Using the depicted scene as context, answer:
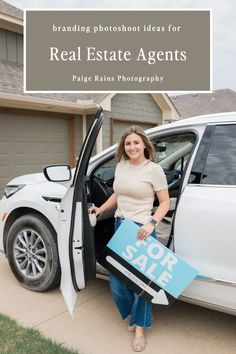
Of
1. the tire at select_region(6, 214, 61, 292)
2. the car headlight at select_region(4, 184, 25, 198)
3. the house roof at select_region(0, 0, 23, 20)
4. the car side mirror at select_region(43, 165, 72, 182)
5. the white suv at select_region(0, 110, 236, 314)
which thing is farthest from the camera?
the house roof at select_region(0, 0, 23, 20)

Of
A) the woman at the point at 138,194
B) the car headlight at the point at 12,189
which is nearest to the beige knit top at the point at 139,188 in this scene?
the woman at the point at 138,194

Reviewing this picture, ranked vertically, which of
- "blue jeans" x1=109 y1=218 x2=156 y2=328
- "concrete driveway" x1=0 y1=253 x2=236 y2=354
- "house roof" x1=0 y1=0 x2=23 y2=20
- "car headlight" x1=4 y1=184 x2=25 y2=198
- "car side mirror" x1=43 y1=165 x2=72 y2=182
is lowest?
"concrete driveway" x1=0 y1=253 x2=236 y2=354

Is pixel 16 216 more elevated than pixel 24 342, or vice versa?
pixel 16 216

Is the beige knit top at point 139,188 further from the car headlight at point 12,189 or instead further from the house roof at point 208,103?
the house roof at point 208,103

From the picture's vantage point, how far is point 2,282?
414 centimetres

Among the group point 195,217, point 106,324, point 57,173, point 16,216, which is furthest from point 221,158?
point 16,216

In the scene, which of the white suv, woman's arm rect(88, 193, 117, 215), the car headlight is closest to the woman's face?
the white suv

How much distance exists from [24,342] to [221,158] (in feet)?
6.76

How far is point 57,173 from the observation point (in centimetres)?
358

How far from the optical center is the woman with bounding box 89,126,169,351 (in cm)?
282

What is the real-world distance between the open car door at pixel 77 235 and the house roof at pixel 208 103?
2083 centimetres

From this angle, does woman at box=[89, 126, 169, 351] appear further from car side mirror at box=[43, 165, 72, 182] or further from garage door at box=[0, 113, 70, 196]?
garage door at box=[0, 113, 70, 196]

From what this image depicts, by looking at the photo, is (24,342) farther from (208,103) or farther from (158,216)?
(208,103)

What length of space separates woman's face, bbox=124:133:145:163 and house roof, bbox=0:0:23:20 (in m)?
8.99
